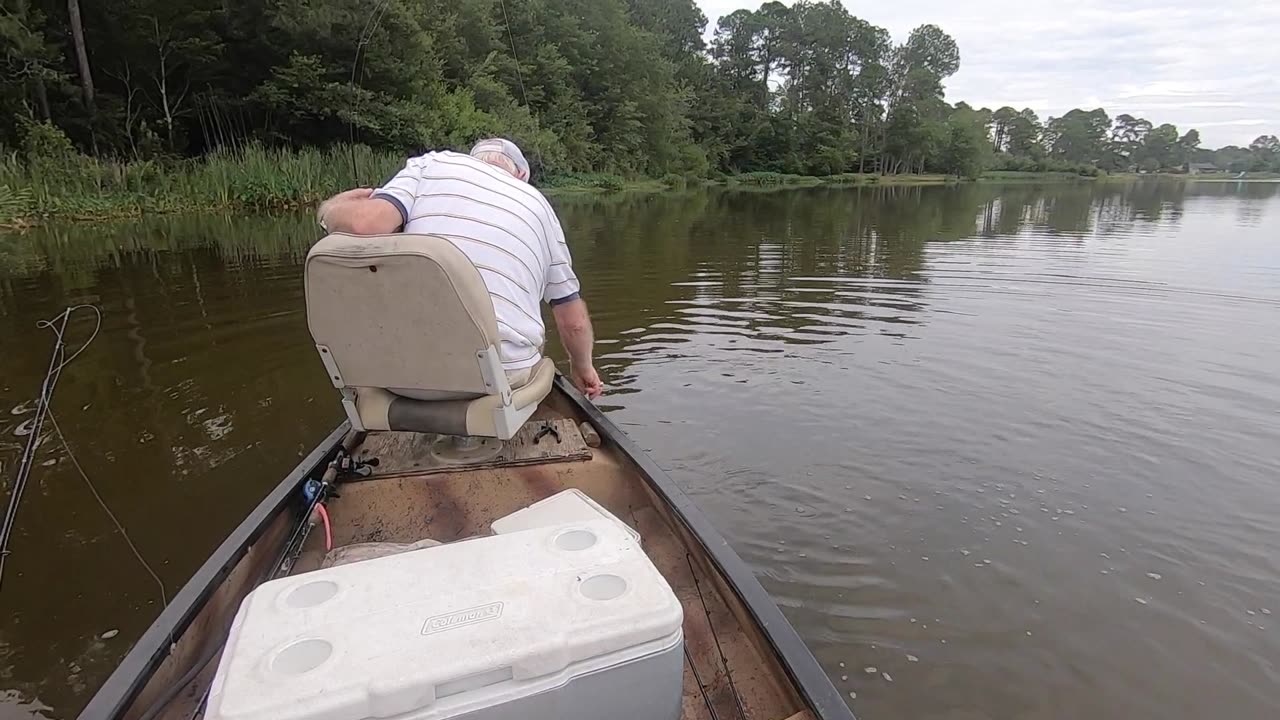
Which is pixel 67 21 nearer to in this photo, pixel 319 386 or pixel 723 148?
pixel 319 386

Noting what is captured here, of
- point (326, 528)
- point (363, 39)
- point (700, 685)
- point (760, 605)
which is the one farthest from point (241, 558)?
point (363, 39)

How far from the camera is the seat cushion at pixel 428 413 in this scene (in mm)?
2752

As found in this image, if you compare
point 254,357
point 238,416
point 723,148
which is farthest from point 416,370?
point 723,148

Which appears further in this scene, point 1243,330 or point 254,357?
point 1243,330

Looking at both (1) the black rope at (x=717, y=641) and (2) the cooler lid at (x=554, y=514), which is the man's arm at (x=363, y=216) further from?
(1) the black rope at (x=717, y=641)

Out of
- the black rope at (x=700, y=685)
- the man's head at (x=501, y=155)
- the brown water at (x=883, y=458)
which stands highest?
the man's head at (x=501, y=155)

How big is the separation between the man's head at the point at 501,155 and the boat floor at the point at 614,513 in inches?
52.4

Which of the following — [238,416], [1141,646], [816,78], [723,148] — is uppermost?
[816,78]

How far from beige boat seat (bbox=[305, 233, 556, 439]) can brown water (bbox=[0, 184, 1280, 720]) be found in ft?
4.99

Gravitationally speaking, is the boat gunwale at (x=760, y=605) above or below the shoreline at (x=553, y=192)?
below

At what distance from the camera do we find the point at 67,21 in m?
22.6

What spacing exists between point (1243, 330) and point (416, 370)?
351 inches

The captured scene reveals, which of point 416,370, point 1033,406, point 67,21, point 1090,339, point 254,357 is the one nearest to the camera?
point 416,370

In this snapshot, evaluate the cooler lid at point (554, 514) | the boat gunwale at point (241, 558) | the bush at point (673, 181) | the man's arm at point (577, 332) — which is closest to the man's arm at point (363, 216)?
the man's arm at point (577, 332)
